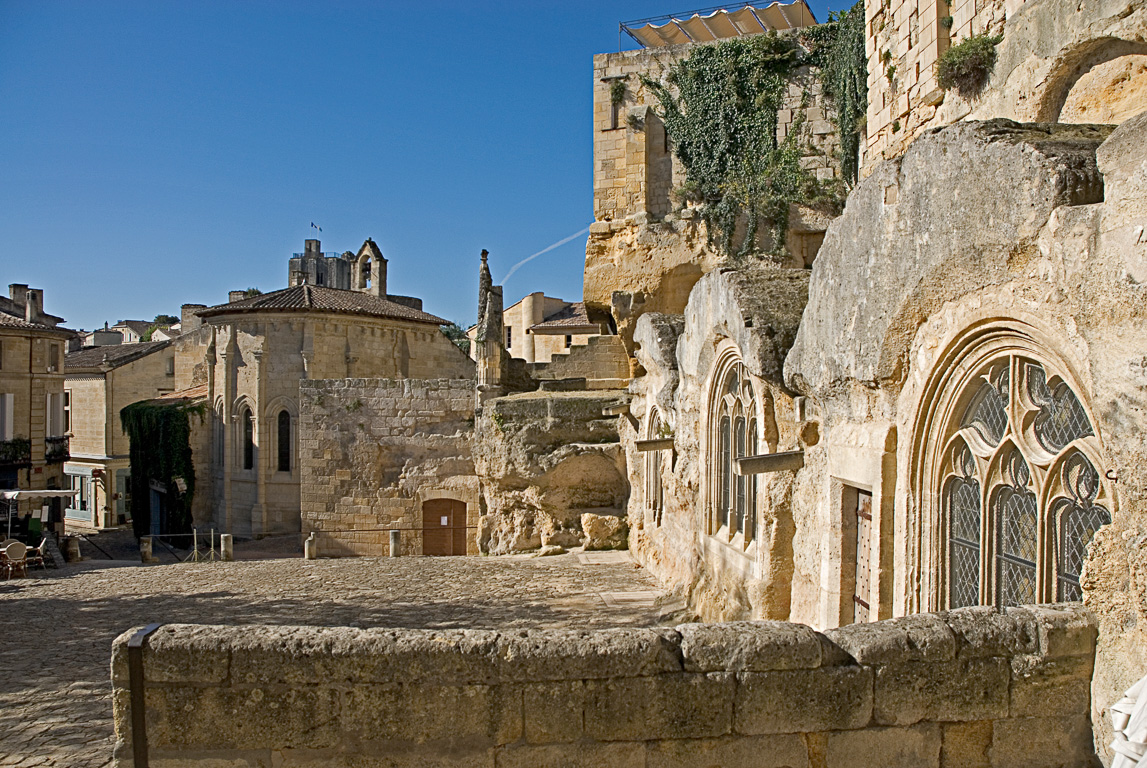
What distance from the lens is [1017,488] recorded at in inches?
160

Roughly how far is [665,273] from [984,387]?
14.1 metres

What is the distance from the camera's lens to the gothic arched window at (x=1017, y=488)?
3656mm

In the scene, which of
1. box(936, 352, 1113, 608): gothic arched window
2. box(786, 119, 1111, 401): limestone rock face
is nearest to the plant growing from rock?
box(786, 119, 1111, 401): limestone rock face

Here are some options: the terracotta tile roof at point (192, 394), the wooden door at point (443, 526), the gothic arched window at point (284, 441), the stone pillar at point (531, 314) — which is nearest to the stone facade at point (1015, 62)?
the wooden door at point (443, 526)

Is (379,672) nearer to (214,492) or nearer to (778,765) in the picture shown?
(778,765)

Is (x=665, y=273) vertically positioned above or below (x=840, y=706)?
above

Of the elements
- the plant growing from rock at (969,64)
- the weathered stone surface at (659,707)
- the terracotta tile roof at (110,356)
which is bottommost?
the weathered stone surface at (659,707)

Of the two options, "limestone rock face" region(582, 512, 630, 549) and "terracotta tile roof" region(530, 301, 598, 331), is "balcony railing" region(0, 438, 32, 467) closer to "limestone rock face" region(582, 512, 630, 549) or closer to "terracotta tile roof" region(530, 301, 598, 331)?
"limestone rock face" region(582, 512, 630, 549)

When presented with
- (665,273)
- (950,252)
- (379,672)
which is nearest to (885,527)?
(950,252)

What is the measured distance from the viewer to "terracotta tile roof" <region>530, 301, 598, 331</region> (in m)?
39.3

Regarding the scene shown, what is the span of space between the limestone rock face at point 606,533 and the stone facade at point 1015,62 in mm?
7181

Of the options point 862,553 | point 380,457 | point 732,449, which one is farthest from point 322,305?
point 862,553

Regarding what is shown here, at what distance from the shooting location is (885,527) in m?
5.15

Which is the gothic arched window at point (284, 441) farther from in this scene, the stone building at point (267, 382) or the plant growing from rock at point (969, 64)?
the plant growing from rock at point (969, 64)
